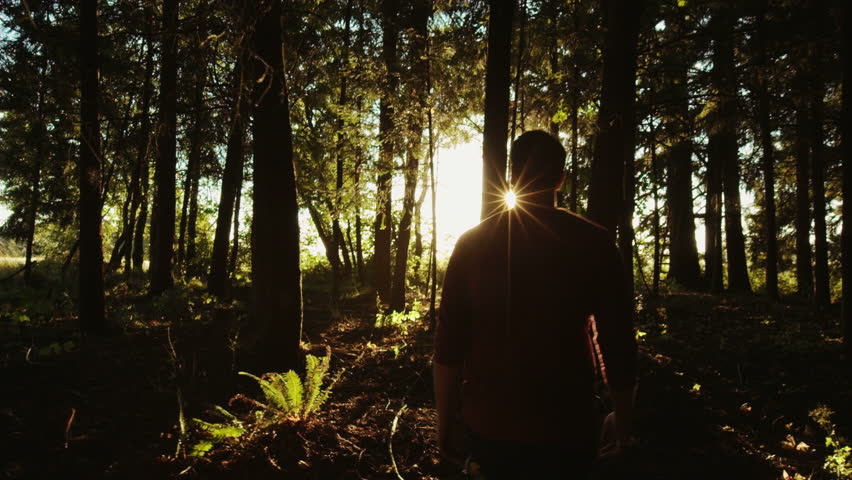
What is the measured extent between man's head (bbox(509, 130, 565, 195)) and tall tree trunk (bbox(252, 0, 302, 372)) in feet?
16.3

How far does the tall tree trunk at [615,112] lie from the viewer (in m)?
7.26

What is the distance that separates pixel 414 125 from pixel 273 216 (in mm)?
6076

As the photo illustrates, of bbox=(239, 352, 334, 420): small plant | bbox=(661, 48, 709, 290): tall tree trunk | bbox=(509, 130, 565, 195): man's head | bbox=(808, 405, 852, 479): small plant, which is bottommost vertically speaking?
bbox=(808, 405, 852, 479): small plant

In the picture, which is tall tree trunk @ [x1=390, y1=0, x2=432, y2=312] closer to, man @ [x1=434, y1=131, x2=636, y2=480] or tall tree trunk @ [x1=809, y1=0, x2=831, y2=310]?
tall tree trunk @ [x1=809, y1=0, x2=831, y2=310]

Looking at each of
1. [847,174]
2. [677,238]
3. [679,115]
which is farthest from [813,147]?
[677,238]

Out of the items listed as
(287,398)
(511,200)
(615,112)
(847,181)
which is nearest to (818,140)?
(847,181)

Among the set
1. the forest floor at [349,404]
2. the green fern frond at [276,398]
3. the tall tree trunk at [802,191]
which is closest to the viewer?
the forest floor at [349,404]

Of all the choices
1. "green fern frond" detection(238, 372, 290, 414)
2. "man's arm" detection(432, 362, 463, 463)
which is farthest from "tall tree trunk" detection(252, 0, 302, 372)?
"man's arm" detection(432, 362, 463, 463)

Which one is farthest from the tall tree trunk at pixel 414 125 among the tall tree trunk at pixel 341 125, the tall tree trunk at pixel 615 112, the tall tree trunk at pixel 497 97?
the tall tree trunk at pixel 615 112

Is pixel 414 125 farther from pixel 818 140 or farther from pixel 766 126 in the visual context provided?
pixel 818 140

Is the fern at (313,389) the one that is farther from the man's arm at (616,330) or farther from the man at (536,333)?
the man's arm at (616,330)

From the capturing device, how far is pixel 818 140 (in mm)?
10531

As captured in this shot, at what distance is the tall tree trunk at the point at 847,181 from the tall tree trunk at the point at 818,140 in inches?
92.6

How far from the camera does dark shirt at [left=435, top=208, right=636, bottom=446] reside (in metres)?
1.62
